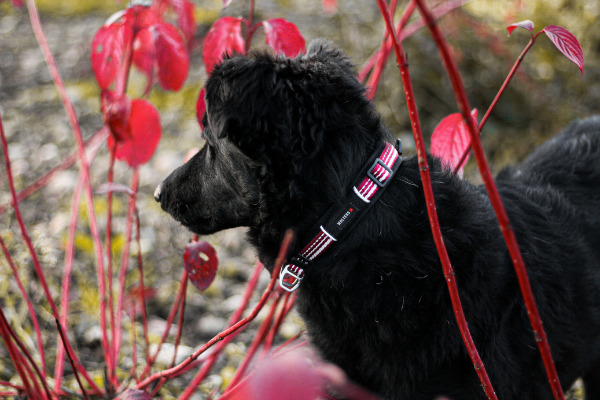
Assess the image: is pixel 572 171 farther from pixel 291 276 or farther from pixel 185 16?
pixel 185 16

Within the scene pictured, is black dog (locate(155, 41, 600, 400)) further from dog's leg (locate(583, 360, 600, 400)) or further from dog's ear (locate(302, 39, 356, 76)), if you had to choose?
dog's leg (locate(583, 360, 600, 400))

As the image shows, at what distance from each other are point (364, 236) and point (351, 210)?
0.31 ft

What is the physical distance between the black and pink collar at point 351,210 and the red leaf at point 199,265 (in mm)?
272

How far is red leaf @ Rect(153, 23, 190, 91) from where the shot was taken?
1.99 metres

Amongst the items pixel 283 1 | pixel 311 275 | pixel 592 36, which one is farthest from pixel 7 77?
pixel 592 36

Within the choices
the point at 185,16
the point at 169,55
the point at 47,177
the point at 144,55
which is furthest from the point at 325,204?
the point at 47,177

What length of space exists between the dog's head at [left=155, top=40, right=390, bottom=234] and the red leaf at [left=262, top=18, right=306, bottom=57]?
53 mm

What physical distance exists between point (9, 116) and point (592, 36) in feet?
20.0

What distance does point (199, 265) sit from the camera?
1909 millimetres

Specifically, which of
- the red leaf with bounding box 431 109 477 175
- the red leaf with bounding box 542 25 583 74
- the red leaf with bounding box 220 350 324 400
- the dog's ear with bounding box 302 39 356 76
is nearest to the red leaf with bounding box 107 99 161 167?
the dog's ear with bounding box 302 39 356 76

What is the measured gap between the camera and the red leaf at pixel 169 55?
1.99 m

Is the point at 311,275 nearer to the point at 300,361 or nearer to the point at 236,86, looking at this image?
the point at 236,86

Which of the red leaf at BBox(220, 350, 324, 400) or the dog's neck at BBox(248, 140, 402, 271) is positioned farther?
the dog's neck at BBox(248, 140, 402, 271)

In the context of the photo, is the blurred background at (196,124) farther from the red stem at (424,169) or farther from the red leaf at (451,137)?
the red stem at (424,169)
